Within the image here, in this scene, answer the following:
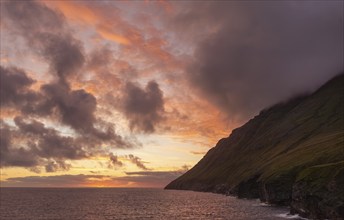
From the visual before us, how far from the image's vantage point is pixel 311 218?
358 feet

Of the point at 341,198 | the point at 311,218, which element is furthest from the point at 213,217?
the point at 341,198

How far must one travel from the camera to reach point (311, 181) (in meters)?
112

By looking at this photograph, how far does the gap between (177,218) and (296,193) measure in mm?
40234

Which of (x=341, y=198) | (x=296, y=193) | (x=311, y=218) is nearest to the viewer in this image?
(x=341, y=198)

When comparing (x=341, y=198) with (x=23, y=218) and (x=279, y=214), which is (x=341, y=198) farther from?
(x=23, y=218)

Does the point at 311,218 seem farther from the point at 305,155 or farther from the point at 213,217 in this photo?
the point at 305,155

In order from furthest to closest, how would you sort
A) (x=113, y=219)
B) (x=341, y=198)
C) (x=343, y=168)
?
1. (x=113, y=219)
2. (x=343, y=168)
3. (x=341, y=198)

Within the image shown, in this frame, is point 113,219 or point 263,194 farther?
point 263,194

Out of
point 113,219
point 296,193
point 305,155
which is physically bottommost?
point 113,219

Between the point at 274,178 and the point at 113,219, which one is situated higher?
the point at 274,178

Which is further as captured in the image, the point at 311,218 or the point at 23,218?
the point at 23,218

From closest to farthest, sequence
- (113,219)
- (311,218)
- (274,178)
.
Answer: (311,218) < (113,219) < (274,178)

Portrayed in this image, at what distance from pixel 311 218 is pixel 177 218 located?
142 ft

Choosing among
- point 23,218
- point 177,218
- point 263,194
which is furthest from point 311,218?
point 23,218
